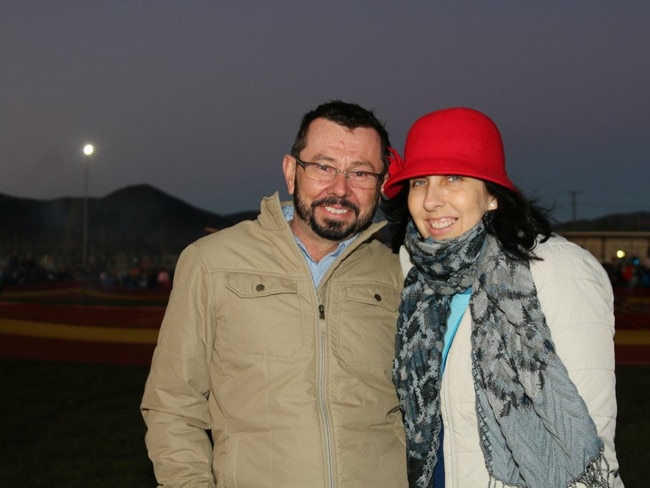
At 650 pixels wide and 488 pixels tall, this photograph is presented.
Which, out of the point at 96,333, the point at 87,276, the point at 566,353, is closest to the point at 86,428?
the point at 566,353

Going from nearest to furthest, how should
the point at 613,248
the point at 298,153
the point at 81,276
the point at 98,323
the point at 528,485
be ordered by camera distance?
the point at 528,485
the point at 298,153
the point at 98,323
the point at 81,276
the point at 613,248

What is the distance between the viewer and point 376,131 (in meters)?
3.40

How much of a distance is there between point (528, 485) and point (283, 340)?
1007mm

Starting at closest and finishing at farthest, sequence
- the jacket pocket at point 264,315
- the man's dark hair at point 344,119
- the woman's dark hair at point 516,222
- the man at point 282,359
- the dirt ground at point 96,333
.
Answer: the woman's dark hair at point 516,222, the man at point 282,359, the jacket pocket at point 264,315, the man's dark hair at point 344,119, the dirt ground at point 96,333

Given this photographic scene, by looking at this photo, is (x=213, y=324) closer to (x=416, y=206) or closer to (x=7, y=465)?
(x=416, y=206)

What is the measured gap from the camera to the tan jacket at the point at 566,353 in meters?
2.55

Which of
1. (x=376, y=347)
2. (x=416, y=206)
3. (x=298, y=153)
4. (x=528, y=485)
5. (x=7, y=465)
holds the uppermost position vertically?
(x=298, y=153)

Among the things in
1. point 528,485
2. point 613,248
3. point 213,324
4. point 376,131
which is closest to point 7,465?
point 213,324

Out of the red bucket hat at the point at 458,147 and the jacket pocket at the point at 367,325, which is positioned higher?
the red bucket hat at the point at 458,147

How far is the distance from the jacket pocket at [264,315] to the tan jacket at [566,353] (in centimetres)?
59

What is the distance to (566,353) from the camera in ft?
8.46

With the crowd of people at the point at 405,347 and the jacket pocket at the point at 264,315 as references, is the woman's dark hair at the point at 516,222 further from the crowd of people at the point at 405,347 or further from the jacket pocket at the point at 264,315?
the jacket pocket at the point at 264,315

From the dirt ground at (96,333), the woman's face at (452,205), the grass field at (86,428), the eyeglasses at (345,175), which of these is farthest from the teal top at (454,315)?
the dirt ground at (96,333)

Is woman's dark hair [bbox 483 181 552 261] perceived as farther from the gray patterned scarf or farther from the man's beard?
the man's beard
